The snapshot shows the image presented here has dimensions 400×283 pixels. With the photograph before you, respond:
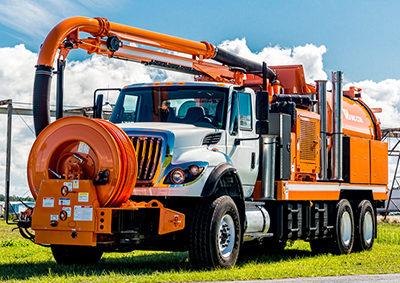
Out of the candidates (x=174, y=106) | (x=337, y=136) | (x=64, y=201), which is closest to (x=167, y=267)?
(x=64, y=201)

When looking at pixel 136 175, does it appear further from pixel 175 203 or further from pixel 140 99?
pixel 140 99

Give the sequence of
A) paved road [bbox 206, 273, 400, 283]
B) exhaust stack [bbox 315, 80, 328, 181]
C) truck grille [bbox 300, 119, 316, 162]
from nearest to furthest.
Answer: paved road [bbox 206, 273, 400, 283] → truck grille [bbox 300, 119, 316, 162] → exhaust stack [bbox 315, 80, 328, 181]

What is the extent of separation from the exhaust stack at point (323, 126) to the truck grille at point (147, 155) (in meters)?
5.99

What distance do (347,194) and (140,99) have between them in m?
6.93

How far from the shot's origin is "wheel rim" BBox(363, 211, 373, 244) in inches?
650

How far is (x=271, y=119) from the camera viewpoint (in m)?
12.7

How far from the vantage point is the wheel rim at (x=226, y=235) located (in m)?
10.4

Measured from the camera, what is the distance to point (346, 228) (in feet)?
51.7

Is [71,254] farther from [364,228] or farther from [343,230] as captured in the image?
[364,228]

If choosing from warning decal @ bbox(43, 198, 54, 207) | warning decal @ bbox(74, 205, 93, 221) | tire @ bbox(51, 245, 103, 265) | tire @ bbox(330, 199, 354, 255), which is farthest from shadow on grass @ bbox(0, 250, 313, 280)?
tire @ bbox(330, 199, 354, 255)

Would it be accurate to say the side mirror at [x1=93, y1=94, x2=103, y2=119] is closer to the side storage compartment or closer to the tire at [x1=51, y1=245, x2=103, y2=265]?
the tire at [x1=51, y1=245, x2=103, y2=265]

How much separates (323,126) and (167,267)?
5.96 m

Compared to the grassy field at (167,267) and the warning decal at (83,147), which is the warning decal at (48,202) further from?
the grassy field at (167,267)

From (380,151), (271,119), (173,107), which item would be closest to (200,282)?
(173,107)
